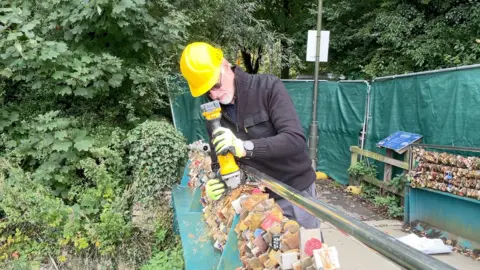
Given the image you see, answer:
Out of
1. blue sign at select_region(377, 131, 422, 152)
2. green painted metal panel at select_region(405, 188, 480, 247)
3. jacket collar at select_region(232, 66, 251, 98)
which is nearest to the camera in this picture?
jacket collar at select_region(232, 66, 251, 98)

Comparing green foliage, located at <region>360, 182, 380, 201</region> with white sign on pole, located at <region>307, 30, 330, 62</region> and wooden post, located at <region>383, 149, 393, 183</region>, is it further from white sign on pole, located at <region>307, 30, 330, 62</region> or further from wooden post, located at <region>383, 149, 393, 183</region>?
white sign on pole, located at <region>307, 30, 330, 62</region>

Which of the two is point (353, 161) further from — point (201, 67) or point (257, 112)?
point (201, 67)

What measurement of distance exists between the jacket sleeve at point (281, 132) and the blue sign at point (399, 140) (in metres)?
4.45

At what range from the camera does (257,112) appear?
2.53 meters

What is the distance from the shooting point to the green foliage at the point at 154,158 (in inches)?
219

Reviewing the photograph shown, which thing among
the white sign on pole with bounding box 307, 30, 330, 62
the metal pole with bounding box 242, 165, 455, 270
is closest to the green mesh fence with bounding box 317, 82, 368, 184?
the white sign on pole with bounding box 307, 30, 330, 62

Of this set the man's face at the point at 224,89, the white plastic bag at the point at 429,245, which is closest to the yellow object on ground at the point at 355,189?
the white plastic bag at the point at 429,245

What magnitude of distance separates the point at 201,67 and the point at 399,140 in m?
5.21

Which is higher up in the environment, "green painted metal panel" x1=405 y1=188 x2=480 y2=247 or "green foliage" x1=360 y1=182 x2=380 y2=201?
"green painted metal panel" x1=405 y1=188 x2=480 y2=247

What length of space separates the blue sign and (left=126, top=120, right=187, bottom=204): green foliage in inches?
134

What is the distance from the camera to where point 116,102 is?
6.99 meters

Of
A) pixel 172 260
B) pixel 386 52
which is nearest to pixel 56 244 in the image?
pixel 172 260

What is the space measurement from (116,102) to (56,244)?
2734 mm

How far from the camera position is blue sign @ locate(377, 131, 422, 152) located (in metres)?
6.45
